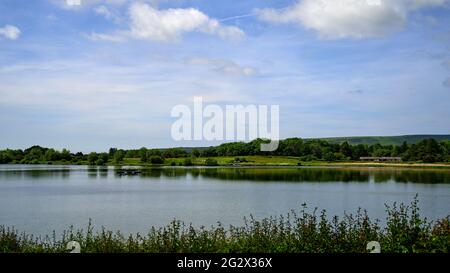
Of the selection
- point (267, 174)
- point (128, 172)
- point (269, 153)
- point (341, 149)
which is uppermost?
point (341, 149)

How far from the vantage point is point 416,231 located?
22.6 ft

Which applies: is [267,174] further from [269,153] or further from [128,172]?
[269,153]

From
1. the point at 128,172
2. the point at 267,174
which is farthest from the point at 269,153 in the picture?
the point at 128,172

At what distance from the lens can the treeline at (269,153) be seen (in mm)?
14655

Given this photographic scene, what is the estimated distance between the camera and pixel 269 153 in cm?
2280

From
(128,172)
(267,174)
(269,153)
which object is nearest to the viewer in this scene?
(269,153)

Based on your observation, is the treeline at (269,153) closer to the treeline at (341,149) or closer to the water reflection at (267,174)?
the treeline at (341,149)

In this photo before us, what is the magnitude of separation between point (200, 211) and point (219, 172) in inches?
1804

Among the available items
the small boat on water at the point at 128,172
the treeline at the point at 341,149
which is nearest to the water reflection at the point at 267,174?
the small boat on water at the point at 128,172

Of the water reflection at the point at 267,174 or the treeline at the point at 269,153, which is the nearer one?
the treeline at the point at 269,153

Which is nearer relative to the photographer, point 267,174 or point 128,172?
point 267,174
